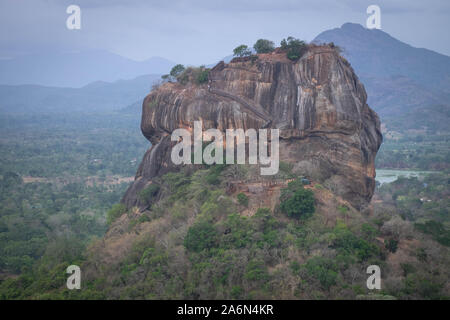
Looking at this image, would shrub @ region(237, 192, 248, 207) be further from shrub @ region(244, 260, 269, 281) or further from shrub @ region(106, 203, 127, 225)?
shrub @ region(106, 203, 127, 225)

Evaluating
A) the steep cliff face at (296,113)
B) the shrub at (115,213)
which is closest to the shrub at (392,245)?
the steep cliff face at (296,113)

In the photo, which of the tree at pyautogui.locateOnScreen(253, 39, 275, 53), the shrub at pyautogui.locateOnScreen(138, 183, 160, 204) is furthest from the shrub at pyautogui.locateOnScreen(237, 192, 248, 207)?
the tree at pyautogui.locateOnScreen(253, 39, 275, 53)

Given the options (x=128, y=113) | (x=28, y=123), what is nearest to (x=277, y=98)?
(x=28, y=123)

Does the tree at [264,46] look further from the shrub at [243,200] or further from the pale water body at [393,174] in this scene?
the pale water body at [393,174]

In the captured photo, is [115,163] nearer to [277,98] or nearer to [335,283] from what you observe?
[277,98]

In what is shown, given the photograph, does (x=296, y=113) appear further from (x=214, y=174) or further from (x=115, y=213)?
(x=115, y=213)
